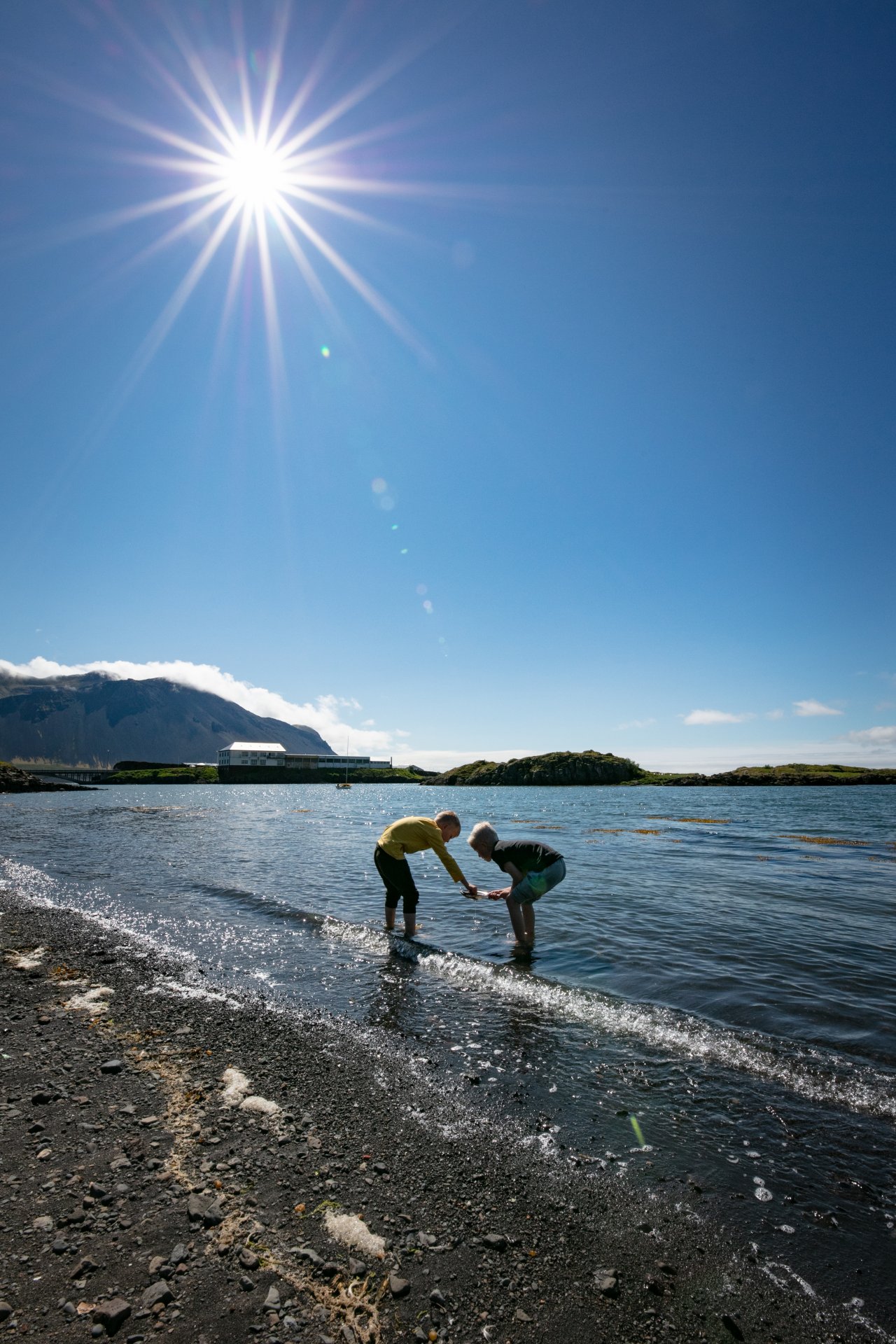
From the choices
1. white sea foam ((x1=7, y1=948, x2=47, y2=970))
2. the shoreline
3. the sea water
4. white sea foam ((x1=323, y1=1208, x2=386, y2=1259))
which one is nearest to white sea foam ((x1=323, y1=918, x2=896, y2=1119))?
the sea water

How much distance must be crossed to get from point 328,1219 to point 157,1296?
1282mm

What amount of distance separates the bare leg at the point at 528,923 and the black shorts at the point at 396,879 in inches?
98.8

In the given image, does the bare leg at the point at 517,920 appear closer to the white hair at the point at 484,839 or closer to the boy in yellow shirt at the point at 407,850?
the boy in yellow shirt at the point at 407,850

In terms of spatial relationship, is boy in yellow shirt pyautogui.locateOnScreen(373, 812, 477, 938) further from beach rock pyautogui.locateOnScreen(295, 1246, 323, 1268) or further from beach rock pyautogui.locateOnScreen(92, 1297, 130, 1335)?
beach rock pyautogui.locateOnScreen(92, 1297, 130, 1335)

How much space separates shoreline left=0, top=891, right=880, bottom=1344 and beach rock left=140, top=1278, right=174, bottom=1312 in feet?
0.05

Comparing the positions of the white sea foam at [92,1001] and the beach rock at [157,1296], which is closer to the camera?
the beach rock at [157,1296]

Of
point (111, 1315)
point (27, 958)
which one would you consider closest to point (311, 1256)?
point (111, 1315)

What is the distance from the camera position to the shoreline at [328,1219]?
3.86m

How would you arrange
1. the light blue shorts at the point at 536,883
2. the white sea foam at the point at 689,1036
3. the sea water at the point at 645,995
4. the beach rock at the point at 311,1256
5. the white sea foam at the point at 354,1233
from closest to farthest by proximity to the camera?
the beach rock at the point at 311,1256 → the white sea foam at the point at 354,1233 → the sea water at the point at 645,995 → the white sea foam at the point at 689,1036 → the light blue shorts at the point at 536,883

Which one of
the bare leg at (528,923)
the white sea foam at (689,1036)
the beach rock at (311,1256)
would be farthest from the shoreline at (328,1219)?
the bare leg at (528,923)

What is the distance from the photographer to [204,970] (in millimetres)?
11312

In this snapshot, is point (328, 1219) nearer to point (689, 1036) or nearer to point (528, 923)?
point (689, 1036)

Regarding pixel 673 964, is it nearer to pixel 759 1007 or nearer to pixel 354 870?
pixel 759 1007

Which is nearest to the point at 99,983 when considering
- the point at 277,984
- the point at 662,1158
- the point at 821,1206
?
the point at 277,984
